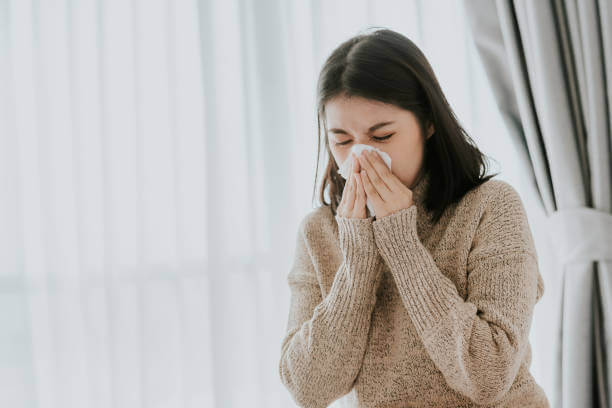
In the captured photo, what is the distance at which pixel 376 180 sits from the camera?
1.04 m

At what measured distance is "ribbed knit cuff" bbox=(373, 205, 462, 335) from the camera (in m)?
0.96

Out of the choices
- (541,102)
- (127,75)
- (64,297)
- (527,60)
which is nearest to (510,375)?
(541,102)

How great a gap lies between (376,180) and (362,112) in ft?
0.44

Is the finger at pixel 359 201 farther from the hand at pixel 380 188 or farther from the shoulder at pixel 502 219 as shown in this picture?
the shoulder at pixel 502 219

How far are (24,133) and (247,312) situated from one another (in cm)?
83

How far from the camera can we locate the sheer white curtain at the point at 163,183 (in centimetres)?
150

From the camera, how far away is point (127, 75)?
5.18 feet

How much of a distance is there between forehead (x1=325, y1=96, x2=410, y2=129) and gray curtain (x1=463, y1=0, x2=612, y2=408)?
2.10 feet

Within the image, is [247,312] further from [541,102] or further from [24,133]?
[541,102]

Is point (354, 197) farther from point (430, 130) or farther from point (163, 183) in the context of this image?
point (163, 183)

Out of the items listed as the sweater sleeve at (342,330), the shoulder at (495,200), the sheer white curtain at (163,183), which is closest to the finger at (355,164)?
the sweater sleeve at (342,330)

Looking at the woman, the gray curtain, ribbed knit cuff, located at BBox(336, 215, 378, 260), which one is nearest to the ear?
the woman

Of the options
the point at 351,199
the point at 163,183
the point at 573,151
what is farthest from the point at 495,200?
the point at 163,183

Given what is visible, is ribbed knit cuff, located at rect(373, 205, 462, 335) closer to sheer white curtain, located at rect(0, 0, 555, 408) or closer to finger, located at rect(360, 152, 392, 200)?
finger, located at rect(360, 152, 392, 200)
